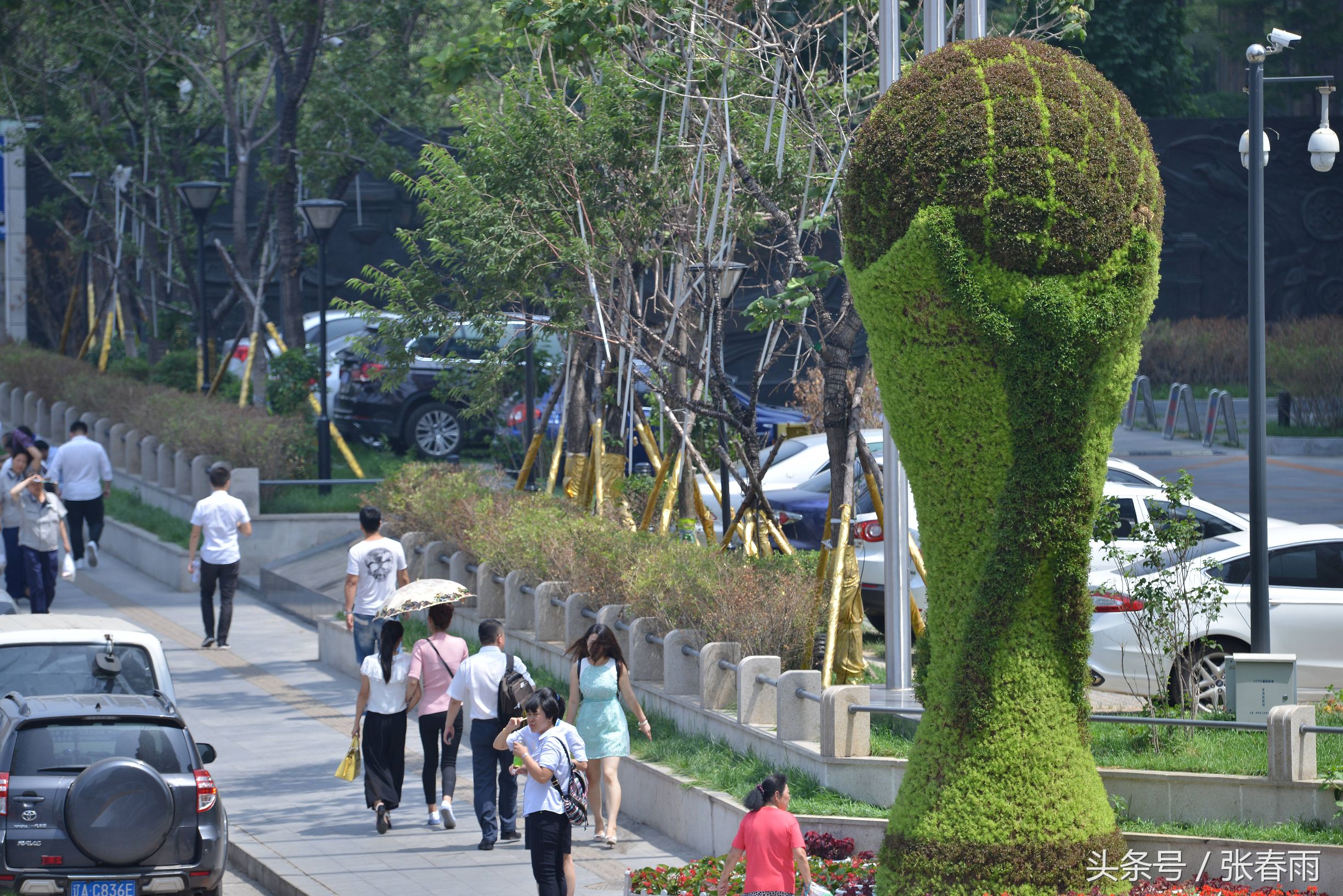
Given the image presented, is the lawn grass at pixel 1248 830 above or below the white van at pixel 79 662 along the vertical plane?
below

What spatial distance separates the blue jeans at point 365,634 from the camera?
13.4 meters

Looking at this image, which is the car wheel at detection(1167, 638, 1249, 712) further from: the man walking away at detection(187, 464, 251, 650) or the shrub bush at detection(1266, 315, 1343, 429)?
the shrub bush at detection(1266, 315, 1343, 429)

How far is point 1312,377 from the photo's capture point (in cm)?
2859

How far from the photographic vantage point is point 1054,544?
711 cm

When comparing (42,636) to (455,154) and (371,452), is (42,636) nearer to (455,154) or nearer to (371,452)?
(371,452)

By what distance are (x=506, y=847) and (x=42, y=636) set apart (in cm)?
334

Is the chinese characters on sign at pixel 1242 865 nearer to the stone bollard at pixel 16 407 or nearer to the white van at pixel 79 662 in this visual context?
the white van at pixel 79 662

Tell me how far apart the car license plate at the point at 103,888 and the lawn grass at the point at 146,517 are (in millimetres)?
11856

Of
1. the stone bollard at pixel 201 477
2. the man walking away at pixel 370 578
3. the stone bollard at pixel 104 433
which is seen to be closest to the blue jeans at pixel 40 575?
the man walking away at pixel 370 578

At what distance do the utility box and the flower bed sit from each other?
1.63 m

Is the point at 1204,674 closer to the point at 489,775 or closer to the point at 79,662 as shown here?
the point at 489,775

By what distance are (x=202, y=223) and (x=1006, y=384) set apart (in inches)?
772

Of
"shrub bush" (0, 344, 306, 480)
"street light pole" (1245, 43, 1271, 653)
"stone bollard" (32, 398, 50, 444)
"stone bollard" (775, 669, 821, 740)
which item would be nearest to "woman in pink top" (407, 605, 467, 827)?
"stone bollard" (775, 669, 821, 740)

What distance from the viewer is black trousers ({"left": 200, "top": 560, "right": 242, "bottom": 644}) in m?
16.4
